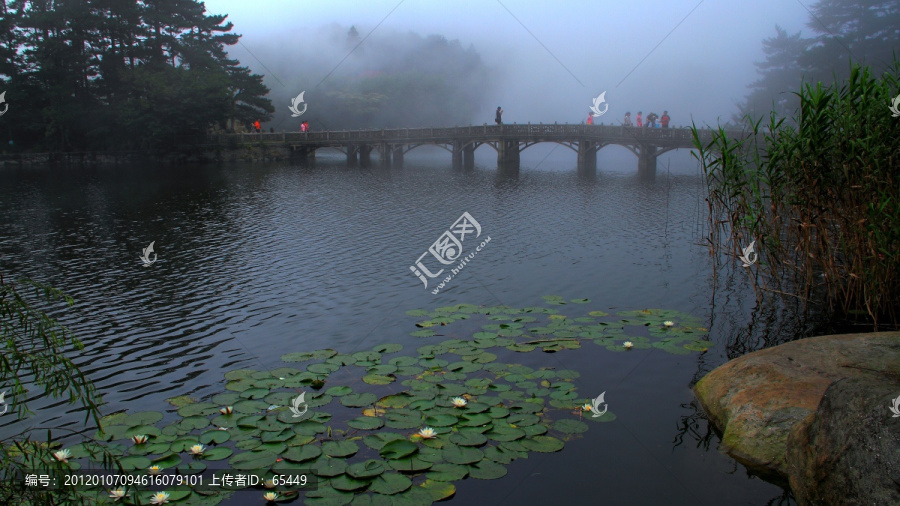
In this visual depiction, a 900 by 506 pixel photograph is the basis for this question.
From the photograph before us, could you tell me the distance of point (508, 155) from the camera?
47.1 meters

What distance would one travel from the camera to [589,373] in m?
8.51

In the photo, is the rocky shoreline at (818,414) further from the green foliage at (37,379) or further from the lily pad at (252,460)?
the green foliage at (37,379)

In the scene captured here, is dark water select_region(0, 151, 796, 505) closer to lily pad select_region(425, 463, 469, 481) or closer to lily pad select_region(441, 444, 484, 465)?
lily pad select_region(425, 463, 469, 481)

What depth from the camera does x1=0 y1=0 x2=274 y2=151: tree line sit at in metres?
50.6

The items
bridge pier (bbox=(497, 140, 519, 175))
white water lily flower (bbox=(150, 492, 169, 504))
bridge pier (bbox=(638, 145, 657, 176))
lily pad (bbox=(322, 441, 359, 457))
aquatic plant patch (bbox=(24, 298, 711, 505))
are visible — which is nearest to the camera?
white water lily flower (bbox=(150, 492, 169, 504))

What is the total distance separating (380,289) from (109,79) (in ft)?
170

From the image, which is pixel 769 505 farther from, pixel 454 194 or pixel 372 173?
pixel 372 173

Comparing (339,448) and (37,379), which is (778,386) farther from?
(37,379)

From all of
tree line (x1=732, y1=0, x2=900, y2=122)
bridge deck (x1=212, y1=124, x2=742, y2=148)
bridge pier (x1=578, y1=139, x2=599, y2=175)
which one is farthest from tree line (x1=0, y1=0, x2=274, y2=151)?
tree line (x1=732, y1=0, x2=900, y2=122)

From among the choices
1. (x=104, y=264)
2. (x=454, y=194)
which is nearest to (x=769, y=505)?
(x=104, y=264)

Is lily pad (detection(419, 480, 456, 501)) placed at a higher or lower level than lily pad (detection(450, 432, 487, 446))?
lower

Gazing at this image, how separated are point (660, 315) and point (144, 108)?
49796 millimetres

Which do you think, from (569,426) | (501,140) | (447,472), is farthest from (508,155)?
(447,472)

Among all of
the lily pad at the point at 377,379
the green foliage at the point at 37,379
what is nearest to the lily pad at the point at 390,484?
the green foliage at the point at 37,379
